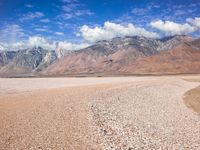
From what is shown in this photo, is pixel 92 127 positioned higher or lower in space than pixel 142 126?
higher

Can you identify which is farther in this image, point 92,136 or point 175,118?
point 175,118

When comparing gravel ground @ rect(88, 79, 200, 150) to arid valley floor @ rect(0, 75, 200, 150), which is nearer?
arid valley floor @ rect(0, 75, 200, 150)

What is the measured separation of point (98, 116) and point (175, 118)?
9.80 meters

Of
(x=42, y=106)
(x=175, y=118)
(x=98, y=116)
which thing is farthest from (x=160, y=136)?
(x=42, y=106)

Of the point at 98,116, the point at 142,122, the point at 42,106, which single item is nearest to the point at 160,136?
the point at 142,122

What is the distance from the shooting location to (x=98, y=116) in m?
29.8

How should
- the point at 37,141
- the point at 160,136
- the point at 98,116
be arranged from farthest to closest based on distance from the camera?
the point at 98,116, the point at 160,136, the point at 37,141

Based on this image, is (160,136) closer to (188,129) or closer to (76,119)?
(188,129)

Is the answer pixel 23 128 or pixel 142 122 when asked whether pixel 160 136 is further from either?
pixel 23 128

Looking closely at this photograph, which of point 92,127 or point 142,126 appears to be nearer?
point 92,127

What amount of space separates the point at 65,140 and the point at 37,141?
1940 mm

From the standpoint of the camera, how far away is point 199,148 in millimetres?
21328

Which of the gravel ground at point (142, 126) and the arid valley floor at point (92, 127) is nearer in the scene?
the arid valley floor at point (92, 127)

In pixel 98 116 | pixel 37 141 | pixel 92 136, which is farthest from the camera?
pixel 98 116
